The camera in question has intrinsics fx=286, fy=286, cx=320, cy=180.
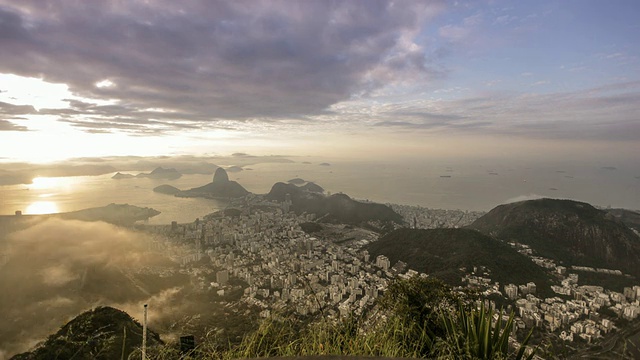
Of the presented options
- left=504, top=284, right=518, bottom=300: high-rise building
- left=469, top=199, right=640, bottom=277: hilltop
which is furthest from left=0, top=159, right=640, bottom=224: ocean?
left=504, top=284, right=518, bottom=300: high-rise building

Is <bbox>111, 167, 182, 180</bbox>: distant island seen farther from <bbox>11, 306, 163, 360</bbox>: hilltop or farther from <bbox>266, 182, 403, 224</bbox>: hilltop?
<bbox>11, 306, 163, 360</bbox>: hilltop

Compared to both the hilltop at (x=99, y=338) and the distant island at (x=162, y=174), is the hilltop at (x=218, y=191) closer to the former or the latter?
the distant island at (x=162, y=174)

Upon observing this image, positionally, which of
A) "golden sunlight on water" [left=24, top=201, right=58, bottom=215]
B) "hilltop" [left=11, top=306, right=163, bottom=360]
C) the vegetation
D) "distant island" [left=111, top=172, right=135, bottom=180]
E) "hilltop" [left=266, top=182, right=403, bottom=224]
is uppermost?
the vegetation

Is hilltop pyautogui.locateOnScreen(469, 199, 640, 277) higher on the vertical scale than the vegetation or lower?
lower

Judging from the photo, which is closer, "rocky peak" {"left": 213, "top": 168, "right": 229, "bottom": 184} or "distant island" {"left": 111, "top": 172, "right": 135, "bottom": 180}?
"rocky peak" {"left": 213, "top": 168, "right": 229, "bottom": 184}

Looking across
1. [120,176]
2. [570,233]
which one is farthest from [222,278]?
[120,176]

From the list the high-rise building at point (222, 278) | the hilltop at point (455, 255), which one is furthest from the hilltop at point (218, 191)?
the high-rise building at point (222, 278)

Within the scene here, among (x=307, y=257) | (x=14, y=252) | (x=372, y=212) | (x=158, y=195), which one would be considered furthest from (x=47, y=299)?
(x=158, y=195)
